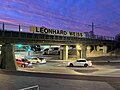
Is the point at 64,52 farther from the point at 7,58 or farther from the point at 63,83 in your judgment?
the point at 63,83

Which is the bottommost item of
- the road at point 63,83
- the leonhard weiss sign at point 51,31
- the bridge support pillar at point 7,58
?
the road at point 63,83

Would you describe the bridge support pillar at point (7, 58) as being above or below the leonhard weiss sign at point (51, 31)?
below

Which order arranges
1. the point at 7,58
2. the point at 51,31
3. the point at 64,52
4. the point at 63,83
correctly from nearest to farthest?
the point at 63,83 < the point at 7,58 < the point at 51,31 < the point at 64,52

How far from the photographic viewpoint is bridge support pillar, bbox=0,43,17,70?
46572 millimetres

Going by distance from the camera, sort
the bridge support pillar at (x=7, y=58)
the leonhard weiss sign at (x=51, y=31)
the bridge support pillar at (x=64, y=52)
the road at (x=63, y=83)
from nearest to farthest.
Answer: the road at (x=63, y=83) → the bridge support pillar at (x=7, y=58) → the leonhard weiss sign at (x=51, y=31) → the bridge support pillar at (x=64, y=52)

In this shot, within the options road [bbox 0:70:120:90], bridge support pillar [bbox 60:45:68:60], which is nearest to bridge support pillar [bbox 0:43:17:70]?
road [bbox 0:70:120:90]

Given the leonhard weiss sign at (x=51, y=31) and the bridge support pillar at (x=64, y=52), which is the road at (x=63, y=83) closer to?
the leonhard weiss sign at (x=51, y=31)

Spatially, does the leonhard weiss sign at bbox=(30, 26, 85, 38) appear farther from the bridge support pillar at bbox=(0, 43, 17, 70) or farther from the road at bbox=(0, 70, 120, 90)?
the road at bbox=(0, 70, 120, 90)

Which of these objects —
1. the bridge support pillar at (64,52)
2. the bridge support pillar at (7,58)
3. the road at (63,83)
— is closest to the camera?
the road at (63,83)

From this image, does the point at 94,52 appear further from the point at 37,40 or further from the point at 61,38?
the point at 37,40

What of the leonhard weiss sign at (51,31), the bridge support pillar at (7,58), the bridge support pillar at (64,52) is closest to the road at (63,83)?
the bridge support pillar at (7,58)

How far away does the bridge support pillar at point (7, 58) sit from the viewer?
46.6 meters

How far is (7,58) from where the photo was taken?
46812 mm

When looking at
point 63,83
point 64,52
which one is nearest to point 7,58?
point 63,83
